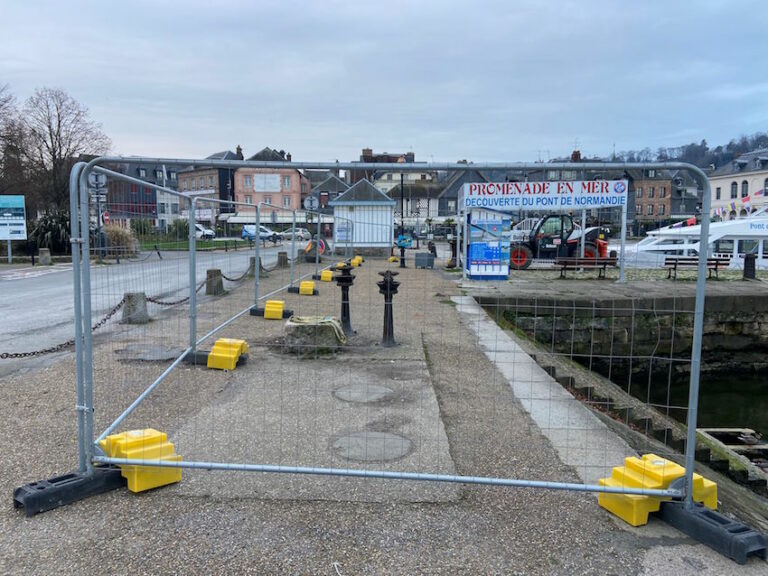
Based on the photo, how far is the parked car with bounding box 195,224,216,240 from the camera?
780 cm

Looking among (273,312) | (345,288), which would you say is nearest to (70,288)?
(273,312)

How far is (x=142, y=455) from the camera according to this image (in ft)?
13.2

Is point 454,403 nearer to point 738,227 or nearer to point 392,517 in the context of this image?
point 392,517

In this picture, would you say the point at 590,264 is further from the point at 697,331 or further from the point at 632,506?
the point at 632,506

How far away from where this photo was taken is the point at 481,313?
42.3 ft

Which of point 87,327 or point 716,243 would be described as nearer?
point 87,327

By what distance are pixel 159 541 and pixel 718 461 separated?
6113mm

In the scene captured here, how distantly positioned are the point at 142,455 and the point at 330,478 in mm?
1332

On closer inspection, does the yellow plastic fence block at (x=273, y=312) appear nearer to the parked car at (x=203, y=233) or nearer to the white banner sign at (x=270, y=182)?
the parked car at (x=203, y=233)

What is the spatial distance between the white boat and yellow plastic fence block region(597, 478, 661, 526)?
20.2 metres

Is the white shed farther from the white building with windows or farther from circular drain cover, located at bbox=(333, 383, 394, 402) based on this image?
the white building with windows

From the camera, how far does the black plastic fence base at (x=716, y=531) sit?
3.31 meters

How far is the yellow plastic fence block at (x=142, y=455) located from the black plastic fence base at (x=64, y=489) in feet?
0.34

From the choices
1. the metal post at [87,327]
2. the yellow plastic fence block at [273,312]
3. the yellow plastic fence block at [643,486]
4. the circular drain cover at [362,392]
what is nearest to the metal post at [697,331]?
the yellow plastic fence block at [643,486]
